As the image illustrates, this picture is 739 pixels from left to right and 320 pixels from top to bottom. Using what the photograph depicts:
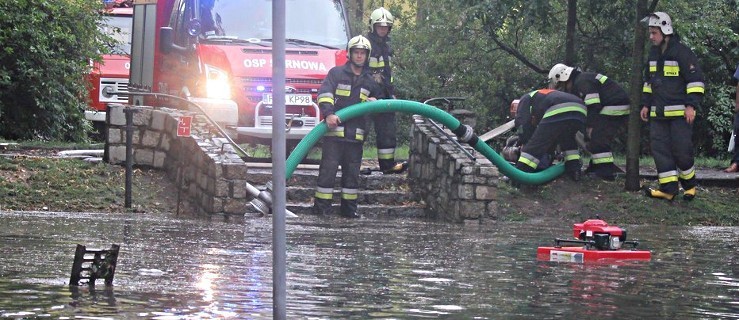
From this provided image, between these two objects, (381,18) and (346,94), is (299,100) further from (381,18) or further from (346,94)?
(346,94)

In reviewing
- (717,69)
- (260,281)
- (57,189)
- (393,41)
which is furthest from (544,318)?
(393,41)

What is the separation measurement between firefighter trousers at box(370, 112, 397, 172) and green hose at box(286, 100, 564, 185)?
2.04ft

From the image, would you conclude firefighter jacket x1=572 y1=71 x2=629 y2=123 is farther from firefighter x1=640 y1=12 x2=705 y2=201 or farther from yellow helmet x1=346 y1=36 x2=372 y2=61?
yellow helmet x1=346 y1=36 x2=372 y2=61

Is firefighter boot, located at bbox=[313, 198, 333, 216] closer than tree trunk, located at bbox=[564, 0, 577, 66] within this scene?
Yes

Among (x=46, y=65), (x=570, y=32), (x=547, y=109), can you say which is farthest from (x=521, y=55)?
(x=46, y=65)

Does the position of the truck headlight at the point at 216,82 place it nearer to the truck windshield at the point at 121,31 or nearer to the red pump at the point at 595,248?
the red pump at the point at 595,248

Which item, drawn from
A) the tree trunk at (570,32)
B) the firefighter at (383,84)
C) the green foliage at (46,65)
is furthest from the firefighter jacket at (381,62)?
the green foliage at (46,65)

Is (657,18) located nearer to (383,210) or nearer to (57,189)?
(383,210)

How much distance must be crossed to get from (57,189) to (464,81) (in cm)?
992

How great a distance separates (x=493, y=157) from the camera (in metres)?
17.6

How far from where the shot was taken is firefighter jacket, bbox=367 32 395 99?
18.4 m

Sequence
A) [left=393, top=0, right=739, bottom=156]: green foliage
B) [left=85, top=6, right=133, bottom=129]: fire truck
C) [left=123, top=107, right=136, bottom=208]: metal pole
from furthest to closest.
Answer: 1. [left=85, top=6, right=133, bottom=129]: fire truck
2. [left=393, top=0, right=739, bottom=156]: green foliage
3. [left=123, top=107, right=136, bottom=208]: metal pole

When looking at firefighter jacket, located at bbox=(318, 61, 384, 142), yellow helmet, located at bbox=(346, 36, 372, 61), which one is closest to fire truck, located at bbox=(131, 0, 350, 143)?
firefighter jacket, located at bbox=(318, 61, 384, 142)

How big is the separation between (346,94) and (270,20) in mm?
2990
